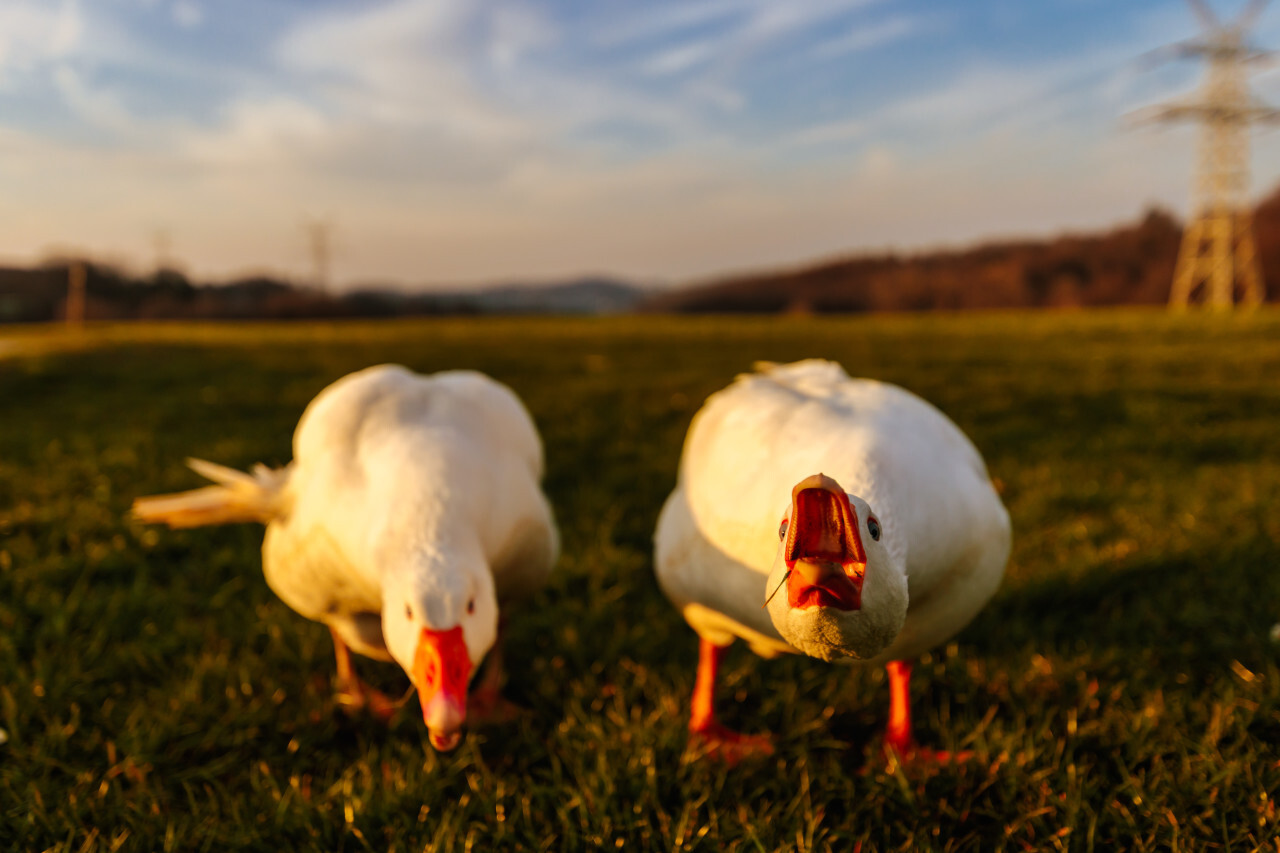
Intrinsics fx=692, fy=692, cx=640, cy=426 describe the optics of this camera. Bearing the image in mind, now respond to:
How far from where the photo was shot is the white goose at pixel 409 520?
7.37ft

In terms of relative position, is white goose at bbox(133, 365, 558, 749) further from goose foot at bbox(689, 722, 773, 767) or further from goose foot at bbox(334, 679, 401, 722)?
goose foot at bbox(689, 722, 773, 767)

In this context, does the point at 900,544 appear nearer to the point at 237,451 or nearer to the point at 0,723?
the point at 0,723

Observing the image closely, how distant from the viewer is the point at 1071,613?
355 centimetres

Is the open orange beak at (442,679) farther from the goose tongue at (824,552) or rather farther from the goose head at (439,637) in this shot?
the goose tongue at (824,552)

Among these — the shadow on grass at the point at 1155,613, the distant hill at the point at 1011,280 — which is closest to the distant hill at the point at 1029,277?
the distant hill at the point at 1011,280

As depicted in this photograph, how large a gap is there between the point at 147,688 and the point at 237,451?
13.3 feet

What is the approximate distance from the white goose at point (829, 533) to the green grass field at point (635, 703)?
0.28 m

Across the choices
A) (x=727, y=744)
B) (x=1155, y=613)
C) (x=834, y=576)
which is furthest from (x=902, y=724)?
(x=1155, y=613)

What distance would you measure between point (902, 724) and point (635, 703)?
1075 mm

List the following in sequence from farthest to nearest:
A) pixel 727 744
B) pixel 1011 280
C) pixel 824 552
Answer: pixel 1011 280
pixel 727 744
pixel 824 552

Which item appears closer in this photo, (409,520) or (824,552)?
(824,552)

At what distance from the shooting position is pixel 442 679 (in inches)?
85.9

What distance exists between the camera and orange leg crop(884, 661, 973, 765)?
2.58 m

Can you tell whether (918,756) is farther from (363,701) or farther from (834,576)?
(363,701)
